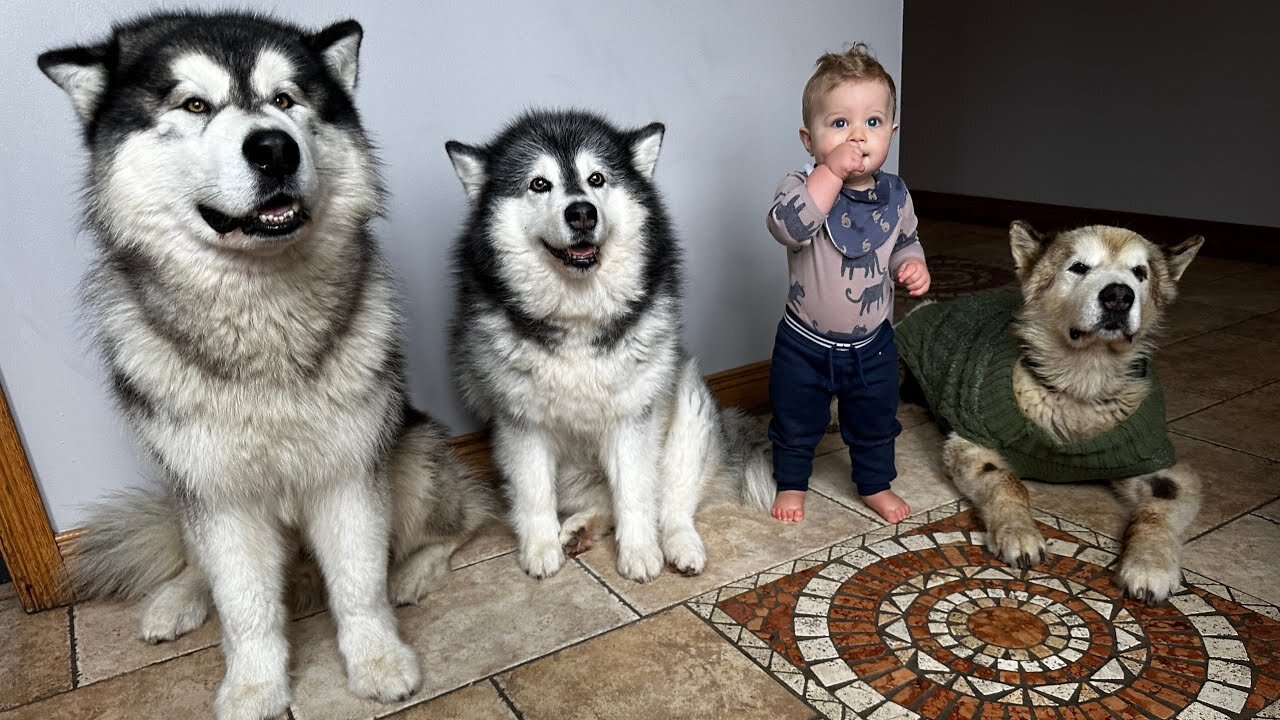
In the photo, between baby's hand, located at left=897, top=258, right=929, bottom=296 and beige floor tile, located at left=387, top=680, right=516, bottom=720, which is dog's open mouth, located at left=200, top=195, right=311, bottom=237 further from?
baby's hand, located at left=897, top=258, right=929, bottom=296

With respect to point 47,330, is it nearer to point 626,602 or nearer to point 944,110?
point 626,602

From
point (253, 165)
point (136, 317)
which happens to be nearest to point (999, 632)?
point (253, 165)

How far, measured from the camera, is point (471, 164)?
214cm

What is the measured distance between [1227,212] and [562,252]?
549 centimetres

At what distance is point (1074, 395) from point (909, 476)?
573mm

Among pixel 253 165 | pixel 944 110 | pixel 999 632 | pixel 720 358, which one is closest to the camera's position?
pixel 253 165

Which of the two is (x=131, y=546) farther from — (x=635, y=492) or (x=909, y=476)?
(x=909, y=476)

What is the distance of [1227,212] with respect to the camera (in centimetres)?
559

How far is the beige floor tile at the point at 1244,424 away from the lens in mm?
2898

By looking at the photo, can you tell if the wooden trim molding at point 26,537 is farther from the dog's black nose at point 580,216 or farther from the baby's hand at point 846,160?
the baby's hand at point 846,160

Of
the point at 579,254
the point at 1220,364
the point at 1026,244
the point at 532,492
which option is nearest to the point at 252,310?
the point at 579,254

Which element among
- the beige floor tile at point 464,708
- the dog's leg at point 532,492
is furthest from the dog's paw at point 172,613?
the dog's leg at point 532,492

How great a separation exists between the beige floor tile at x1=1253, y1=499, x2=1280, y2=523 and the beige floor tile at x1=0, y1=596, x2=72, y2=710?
3.24 metres

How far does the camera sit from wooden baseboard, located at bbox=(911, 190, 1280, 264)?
214 inches
